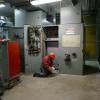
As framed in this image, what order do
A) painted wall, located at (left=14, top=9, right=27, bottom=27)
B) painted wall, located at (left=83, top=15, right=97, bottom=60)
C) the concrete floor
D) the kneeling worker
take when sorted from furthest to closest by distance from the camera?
painted wall, located at (left=83, top=15, right=97, bottom=60) < painted wall, located at (left=14, top=9, right=27, bottom=27) < the kneeling worker < the concrete floor

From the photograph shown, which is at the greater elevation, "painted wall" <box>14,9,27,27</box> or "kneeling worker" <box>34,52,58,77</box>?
"painted wall" <box>14,9,27,27</box>

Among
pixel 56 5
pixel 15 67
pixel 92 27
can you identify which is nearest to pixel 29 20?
pixel 56 5

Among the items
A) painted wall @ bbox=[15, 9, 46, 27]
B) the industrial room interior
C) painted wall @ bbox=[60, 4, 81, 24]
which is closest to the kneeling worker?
the industrial room interior

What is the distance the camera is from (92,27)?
10.5m

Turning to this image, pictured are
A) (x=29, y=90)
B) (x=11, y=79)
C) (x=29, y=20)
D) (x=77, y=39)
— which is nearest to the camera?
(x=29, y=90)

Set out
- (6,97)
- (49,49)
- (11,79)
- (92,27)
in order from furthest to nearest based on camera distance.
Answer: (92,27), (49,49), (11,79), (6,97)

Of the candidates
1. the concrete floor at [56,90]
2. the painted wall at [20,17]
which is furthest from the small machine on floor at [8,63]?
the painted wall at [20,17]

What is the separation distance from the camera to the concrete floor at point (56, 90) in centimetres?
363

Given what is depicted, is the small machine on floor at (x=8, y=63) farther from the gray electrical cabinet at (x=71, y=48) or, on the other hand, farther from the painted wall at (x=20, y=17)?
the painted wall at (x=20, y=17)

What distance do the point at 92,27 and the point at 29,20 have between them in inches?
201

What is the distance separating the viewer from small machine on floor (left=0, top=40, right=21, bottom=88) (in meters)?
4.14

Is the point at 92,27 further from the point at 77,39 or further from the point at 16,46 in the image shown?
the point at 16,46

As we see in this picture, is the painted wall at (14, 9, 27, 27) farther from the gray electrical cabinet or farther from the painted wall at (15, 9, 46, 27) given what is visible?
the gray electrical cabinet

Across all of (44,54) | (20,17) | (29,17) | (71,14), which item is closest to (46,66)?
(44,54)
